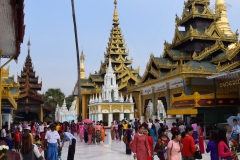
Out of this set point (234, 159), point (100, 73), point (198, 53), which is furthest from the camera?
point (100, 73)

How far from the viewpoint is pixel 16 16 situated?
7949 mm

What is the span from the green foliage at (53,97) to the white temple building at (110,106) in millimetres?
19689

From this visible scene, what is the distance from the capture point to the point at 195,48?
24.3m

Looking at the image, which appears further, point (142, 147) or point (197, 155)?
point (142, 147)

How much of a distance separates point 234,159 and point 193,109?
12.4 m

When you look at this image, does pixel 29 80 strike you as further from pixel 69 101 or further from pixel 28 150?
pixel 28 150

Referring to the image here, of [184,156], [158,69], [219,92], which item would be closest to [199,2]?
[158,69]

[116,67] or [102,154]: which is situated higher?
[116,67]

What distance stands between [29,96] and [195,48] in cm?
3204

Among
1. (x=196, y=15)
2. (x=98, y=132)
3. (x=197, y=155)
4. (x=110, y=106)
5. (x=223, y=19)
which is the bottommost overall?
(x=98, y=132)

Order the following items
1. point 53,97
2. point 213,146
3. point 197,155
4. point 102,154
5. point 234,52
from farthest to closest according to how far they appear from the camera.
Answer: point 53,97, point 234,52, point 102,154, point 197,155, point 213,146

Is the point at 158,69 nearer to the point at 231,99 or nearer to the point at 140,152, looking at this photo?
the point at 231,99

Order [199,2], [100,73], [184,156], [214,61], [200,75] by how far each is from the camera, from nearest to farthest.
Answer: [184,156], [200,75], [214,61], [199,2], [100,73]

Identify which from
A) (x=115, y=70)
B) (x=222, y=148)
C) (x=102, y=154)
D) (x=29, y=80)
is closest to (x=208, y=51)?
(x=102, y=154)
